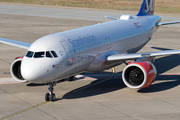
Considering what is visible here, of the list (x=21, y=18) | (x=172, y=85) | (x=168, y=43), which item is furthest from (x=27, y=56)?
(x=21, y=18)

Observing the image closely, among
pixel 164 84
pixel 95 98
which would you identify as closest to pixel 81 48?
pixel 95 98

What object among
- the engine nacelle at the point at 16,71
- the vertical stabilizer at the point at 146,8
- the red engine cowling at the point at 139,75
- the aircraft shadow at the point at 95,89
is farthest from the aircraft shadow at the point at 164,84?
the vertical stabilizer at the point at 146,8

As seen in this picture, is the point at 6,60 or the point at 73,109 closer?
the point at 73,109

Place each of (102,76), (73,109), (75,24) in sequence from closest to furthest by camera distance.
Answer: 1. (73,109)
2. (102,76)
3. (75,24)

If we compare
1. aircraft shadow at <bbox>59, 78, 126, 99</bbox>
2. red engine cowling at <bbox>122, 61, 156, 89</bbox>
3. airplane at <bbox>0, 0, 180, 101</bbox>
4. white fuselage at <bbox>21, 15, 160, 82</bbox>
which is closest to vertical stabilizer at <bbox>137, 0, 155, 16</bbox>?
white fuselage at <bbox>21, 15, 160, 82</bbox>

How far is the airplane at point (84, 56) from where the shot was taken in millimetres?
17000

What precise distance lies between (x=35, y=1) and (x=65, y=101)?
86.0 meters

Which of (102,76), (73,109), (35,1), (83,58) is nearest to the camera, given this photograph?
(73,109)

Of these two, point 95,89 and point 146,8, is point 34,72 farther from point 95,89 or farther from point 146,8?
point 146,8

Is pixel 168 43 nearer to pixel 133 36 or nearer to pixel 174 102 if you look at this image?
pixel 133 36

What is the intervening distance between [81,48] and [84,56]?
1.94 ft

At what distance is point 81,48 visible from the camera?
63.2ft

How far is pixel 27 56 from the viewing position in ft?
57.2

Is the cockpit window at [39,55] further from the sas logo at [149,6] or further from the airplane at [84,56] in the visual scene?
the sas logo at [149,6]
